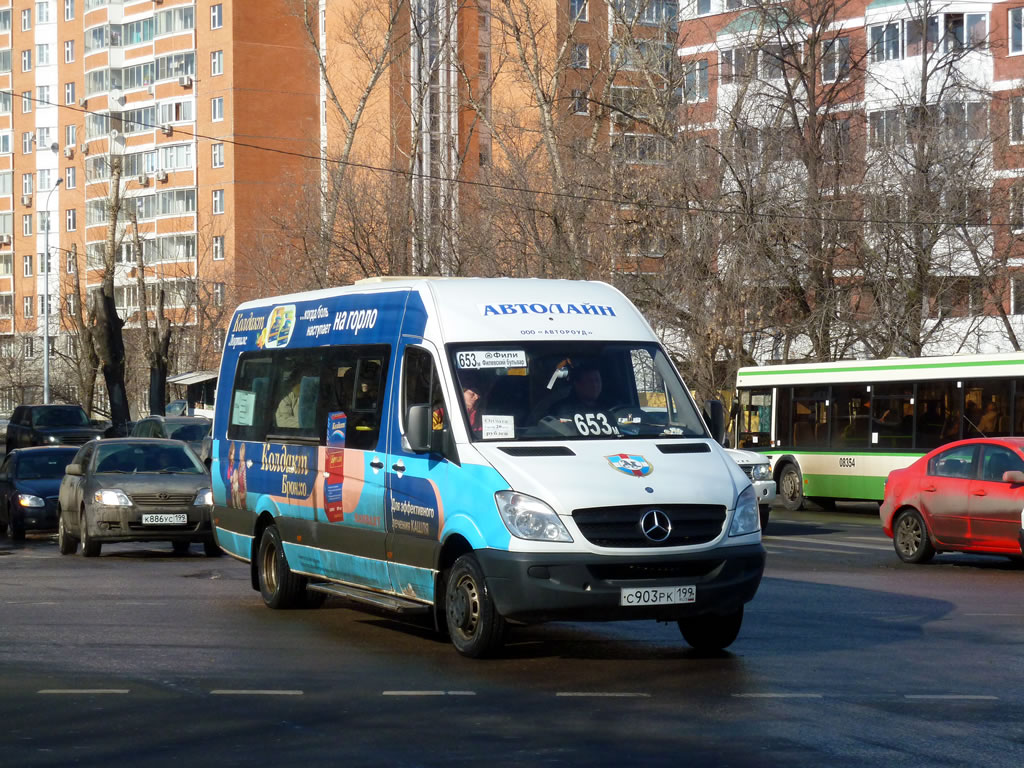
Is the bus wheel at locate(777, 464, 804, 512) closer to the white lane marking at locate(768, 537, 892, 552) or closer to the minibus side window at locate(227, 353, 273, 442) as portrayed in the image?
the white lane marking at locate(768, 537, 892, 552)

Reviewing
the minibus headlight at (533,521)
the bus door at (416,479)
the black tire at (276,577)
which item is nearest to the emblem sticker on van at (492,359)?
the bus door at (416,479)

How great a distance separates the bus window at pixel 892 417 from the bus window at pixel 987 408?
56.2 inches

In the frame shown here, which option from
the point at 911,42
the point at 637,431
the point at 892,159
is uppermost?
the point at 911,42

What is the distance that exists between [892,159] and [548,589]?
31.9m

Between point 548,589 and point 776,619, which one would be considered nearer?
point 548,589

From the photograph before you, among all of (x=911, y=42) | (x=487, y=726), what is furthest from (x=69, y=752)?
(x=911, y=42)

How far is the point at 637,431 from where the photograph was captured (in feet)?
36.1

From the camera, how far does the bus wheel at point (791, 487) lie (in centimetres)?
3269

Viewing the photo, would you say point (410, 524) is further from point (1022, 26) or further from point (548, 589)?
point (1022, 26)

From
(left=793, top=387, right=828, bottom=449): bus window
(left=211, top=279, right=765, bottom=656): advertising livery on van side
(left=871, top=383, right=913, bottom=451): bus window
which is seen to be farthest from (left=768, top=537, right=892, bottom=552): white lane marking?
(left=211, top=279, right=765, bottom=656): advertising livery on van side

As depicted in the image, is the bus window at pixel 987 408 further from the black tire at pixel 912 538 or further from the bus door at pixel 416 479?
the bus door at pixel 416 479

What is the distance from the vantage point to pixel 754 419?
34375 millimetres

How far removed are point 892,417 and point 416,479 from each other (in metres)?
20.5

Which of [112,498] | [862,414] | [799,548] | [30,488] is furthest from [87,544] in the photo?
[862,414]
